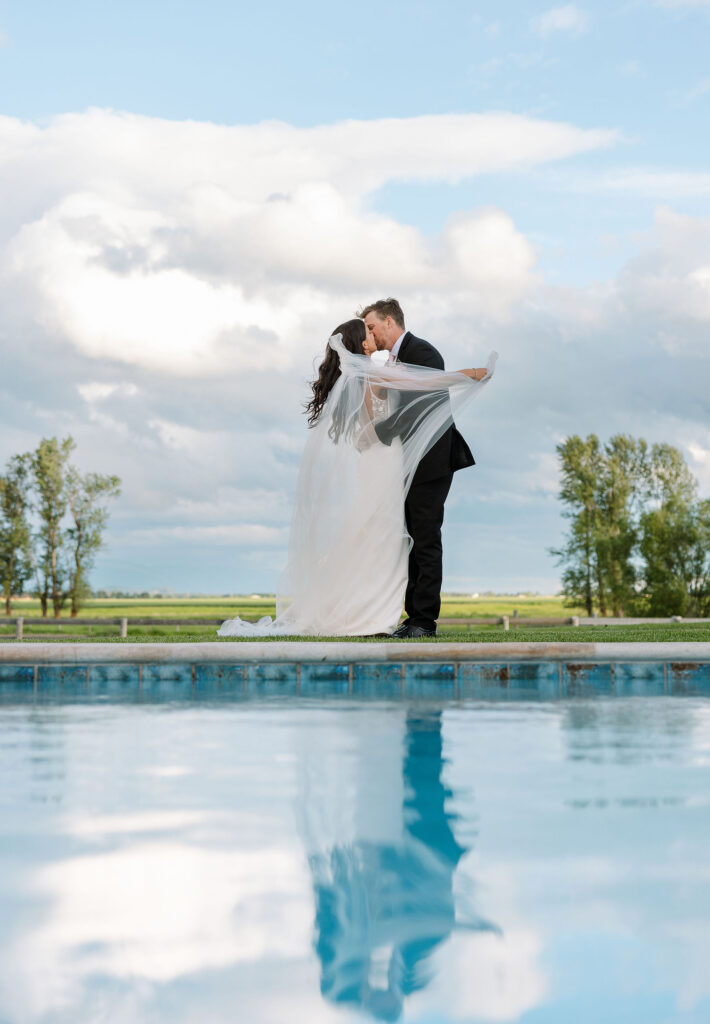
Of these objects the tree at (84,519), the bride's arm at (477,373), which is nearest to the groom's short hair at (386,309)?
the bride's arm at (477,373)

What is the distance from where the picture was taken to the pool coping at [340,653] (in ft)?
16.4

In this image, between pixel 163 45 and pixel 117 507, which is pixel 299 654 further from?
pixel 117 507

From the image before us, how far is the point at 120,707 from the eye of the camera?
4.50 m

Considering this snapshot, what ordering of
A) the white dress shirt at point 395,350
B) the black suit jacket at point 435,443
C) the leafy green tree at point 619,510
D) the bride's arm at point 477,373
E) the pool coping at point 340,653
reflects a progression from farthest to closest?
the leafy green tree at point 619,510
the white dress shirt at point 395,350
the black suit jacket at point 435,443
the bride's arm at point 477,373
the pool coping at point 340,653

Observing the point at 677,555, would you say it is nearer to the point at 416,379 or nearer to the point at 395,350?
the point at 395,350

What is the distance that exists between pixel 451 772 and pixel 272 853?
103cm

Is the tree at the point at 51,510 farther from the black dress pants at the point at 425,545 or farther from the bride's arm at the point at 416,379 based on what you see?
the bride's arm at the point at 416,379

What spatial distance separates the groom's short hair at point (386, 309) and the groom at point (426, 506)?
228 mm

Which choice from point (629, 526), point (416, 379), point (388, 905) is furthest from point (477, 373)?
point (629, 526)

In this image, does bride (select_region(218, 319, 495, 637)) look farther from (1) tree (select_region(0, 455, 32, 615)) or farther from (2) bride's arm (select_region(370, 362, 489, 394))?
(1) tree (select_region(0, 455, 32, 615))

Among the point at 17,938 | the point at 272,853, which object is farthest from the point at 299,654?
the point at 17,938

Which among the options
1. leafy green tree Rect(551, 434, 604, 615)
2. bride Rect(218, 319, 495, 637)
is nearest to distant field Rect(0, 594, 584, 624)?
leafy green tree Rect(551, 434, 604, 615)

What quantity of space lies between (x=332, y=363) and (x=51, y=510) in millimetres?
29958

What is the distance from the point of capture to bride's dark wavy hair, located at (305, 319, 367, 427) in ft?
21.8
